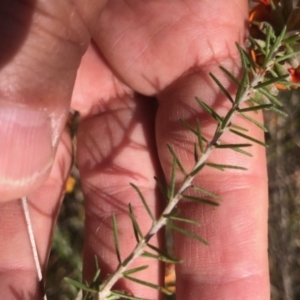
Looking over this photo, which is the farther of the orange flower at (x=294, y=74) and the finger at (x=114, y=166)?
the finger at (x=114, y=166)

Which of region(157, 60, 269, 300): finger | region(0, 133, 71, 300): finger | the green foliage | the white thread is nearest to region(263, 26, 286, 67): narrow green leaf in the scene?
the green foliage

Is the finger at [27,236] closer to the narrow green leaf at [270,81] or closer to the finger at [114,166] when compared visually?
the finger at [114,166]

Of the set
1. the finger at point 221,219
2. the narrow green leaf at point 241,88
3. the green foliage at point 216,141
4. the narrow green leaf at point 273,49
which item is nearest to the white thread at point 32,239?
the green foliage at point 216,141

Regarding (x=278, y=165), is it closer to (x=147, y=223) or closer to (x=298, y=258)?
(x=298, y=258)

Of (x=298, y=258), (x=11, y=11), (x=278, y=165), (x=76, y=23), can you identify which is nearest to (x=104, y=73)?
(x=76, y=23)

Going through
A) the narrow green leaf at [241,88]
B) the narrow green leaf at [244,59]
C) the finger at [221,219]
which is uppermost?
the narrow green leaf at [244,59]

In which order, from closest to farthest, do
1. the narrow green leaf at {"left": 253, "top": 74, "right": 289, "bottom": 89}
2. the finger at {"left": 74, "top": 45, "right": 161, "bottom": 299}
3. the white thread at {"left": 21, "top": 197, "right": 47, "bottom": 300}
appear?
1. the narrow green leaf at {"left": 253, "top": 74, "right": 289, "bottom": 89}
2. the white thread at {"left": 21, "top": 197, "right": 47, "bottom": 300}
3. the finger at {"left": 74, "top": 45, "right": 161, "bottom": 299}

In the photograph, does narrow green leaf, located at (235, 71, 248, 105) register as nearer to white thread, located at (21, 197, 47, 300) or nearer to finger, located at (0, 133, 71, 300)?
white thread, located at (21, 197, 47, 300)

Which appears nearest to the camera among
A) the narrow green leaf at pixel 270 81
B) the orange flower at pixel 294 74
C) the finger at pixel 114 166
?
the narrow green leaf at pixel 270 81
